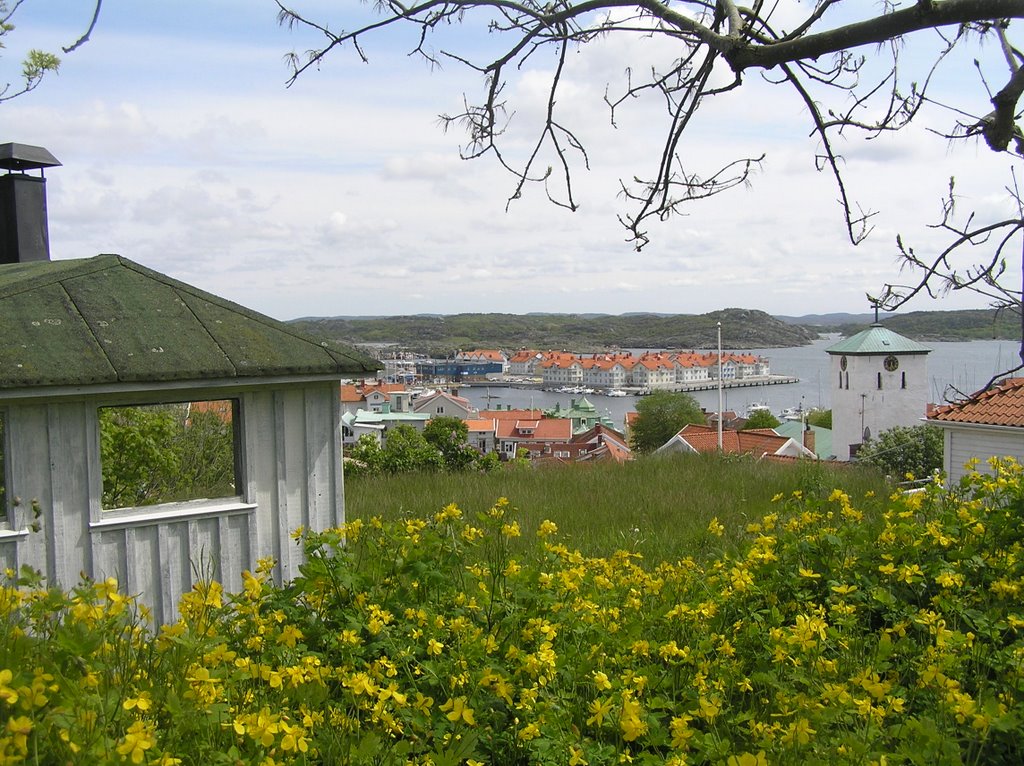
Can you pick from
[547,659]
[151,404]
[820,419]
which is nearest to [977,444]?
[151,404]

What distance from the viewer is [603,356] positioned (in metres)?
171

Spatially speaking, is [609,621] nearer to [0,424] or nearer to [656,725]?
[656,725]

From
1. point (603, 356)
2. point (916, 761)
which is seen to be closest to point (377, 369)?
point (916, 761)

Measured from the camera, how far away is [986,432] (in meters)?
20.2

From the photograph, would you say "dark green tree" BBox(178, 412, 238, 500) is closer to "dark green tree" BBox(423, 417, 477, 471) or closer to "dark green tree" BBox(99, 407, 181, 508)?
"dark green tree" BBox(99, 407, 181, 508)

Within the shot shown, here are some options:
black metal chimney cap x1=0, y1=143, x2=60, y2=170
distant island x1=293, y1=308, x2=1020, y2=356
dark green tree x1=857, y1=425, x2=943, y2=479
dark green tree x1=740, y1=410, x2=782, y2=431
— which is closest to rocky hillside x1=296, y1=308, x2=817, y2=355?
distant island x1=293, y1=308, x2=1020, y2=356

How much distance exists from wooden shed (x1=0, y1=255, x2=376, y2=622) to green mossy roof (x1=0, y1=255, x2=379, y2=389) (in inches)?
0.4

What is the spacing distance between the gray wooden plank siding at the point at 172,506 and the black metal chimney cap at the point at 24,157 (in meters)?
4.67

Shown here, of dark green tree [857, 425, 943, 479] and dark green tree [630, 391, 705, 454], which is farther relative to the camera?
dark green tree [630, 391, 705, 454]

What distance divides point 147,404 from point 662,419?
63071 mm

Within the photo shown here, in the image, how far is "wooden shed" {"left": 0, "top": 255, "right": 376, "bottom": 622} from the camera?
238 inches

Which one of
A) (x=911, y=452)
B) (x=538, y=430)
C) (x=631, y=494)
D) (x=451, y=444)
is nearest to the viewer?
(x=631, y=494)

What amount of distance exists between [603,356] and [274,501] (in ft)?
542

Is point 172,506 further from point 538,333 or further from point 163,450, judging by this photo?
point 538,333
